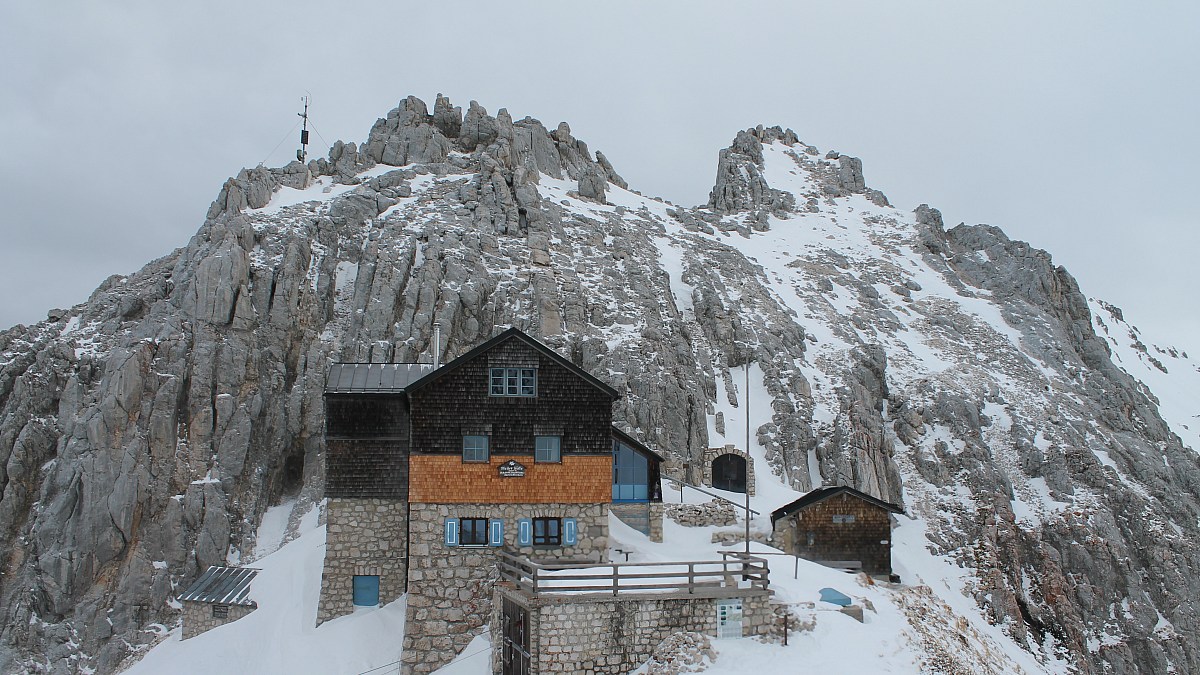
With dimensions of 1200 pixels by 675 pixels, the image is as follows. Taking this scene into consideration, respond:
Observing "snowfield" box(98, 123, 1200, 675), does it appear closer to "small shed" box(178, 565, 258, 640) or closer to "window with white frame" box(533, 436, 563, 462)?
"small shed" box(178, 565, 258, 640)

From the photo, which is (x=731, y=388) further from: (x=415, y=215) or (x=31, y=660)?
(x=31, y=660)

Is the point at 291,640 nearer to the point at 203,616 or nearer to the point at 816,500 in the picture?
the point at 203,616

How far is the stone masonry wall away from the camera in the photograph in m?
25.1

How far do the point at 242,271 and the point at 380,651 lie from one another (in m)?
38.3

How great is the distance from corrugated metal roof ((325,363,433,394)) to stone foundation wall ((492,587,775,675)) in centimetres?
1176

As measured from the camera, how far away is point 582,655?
68.1ft

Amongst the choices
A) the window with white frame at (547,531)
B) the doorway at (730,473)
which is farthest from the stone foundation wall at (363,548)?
the doorway at (730,473)

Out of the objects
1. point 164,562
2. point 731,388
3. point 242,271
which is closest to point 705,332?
point 731,388

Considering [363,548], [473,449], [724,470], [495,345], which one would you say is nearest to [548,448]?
Result: [473,449]

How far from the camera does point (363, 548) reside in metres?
29.4

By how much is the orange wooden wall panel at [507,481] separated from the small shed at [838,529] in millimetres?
12653

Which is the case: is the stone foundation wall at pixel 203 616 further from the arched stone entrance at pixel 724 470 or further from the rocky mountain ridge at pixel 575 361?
the arched stone entrance at pixel 724 470

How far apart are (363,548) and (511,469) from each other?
7254mm

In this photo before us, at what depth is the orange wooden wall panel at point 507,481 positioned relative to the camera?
25609 millimetres
